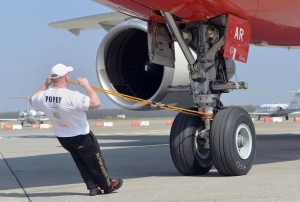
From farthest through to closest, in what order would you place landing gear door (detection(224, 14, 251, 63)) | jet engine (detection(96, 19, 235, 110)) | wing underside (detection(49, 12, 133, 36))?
wing underside (detection(49, 12, 133, 36))
jet engine (detection(96, 19, 235, 110))
landing gear door (detection(224, 14, 251, 63))

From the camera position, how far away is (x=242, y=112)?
679cm

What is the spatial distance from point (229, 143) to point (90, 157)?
172cm

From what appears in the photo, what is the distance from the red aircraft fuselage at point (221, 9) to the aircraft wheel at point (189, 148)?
1.23 meters

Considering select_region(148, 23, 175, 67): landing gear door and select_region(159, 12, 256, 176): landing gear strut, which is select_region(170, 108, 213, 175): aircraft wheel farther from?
select_region(148, 23, 175, 67): landing gear door

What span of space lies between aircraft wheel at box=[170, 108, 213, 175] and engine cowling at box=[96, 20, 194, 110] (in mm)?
1983

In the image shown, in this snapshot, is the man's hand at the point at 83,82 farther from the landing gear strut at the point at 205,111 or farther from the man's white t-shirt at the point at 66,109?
the landing gear strut at the point at 205,111

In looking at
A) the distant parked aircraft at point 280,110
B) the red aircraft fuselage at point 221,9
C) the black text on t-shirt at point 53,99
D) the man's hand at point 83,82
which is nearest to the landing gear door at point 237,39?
the red aircraft fuselage at point 221,9

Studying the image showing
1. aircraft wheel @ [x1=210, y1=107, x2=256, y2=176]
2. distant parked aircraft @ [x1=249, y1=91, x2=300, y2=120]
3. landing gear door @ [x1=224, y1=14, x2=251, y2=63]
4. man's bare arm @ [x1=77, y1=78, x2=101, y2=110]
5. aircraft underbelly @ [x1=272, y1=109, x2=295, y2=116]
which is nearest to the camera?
man's bare arm @ [x1=77, y1=78, x2=101, y2=110]

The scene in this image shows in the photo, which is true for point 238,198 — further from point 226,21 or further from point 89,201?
point 226,21

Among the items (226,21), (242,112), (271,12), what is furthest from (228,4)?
(242,112)

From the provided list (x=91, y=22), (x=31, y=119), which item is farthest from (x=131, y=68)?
(x=31, y=119)

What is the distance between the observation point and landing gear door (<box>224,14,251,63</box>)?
671 centimetres

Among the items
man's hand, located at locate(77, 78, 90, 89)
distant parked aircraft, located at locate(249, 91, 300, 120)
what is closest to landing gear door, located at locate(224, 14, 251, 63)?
man's hand, located at locate(77, 78, 90, 89)

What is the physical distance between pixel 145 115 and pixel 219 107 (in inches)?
3147
